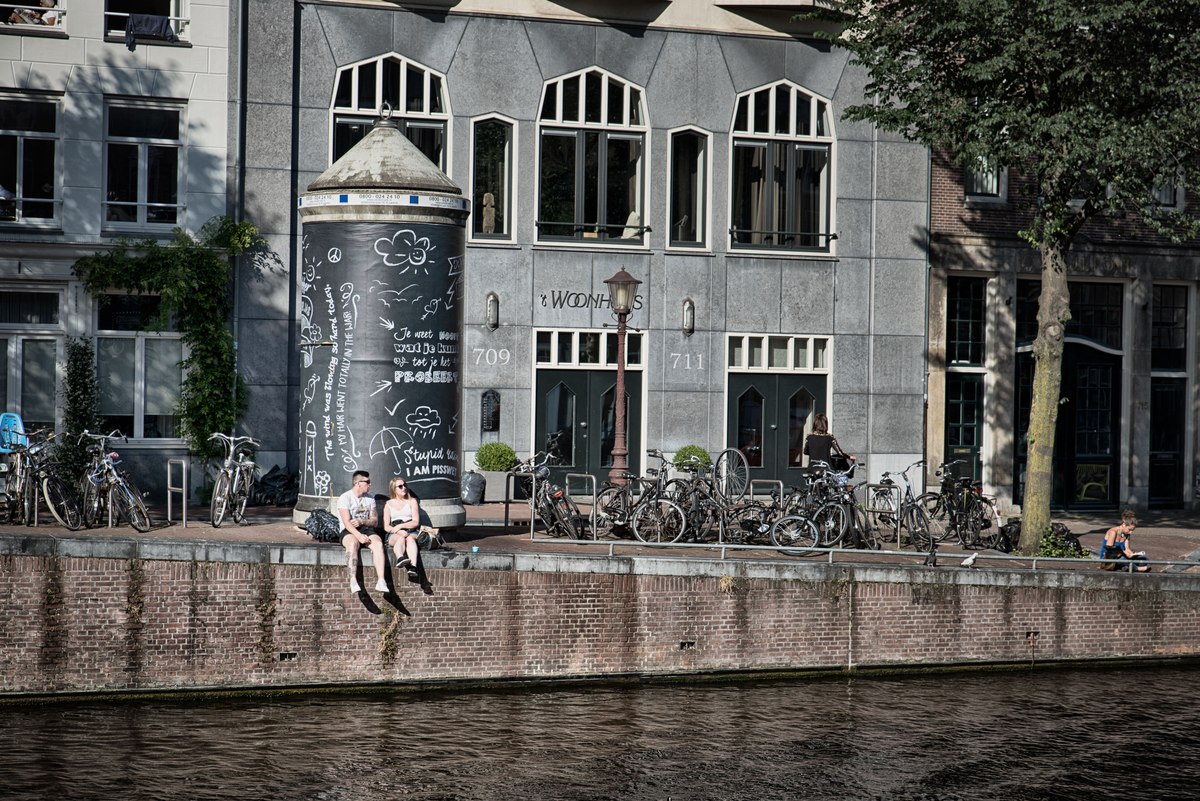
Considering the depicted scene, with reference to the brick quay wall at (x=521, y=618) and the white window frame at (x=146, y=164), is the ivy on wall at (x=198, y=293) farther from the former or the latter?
the brick quay wall at (x=521, y=618)

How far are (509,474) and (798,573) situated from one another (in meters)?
4.34

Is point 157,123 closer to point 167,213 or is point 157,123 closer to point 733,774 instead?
point 167,213

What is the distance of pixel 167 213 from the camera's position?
24.3 metres

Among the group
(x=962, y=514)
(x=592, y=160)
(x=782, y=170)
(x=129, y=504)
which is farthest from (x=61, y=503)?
(x=782, y=170)

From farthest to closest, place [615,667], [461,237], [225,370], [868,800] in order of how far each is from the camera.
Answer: [225,370], [461,237], [615,667], [868,800]

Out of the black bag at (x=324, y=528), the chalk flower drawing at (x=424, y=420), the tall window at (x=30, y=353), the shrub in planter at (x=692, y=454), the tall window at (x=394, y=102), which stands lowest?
the black bag at (x=324, y=528)

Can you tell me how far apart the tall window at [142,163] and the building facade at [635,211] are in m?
1.29

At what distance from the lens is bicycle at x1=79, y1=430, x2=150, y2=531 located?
17.7m

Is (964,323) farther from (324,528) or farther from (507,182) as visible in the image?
(324,528)

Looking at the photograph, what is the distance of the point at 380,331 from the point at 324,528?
2.50 m

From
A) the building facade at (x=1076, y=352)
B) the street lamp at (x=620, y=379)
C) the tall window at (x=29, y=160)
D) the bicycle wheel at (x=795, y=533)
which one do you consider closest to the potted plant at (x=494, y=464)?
the street lamp at (x=620, y=379)

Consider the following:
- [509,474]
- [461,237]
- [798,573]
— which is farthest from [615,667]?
[461,237]

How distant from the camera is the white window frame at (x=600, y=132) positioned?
25609mm

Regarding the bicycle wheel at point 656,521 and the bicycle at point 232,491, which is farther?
the bicycle wheel at point 656,521
